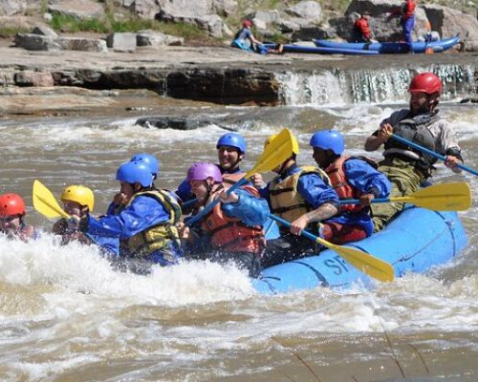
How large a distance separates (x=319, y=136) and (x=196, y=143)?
252 inches

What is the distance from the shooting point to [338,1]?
27016 mm

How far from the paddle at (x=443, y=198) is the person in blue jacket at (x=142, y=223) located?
1026 millimetres

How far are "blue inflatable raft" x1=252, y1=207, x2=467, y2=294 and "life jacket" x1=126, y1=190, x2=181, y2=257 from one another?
1.67ft

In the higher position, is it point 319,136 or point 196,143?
point 319,136

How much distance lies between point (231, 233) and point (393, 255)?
1096 millimetres

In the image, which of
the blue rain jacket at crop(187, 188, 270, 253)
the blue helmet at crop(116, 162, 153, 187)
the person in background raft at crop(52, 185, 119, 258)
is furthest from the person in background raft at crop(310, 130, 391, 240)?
the person in background raft at crop(52, 185, 119, 258)

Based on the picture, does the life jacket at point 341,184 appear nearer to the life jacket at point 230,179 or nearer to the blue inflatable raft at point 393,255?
the blue inflatable raft at point 393,255

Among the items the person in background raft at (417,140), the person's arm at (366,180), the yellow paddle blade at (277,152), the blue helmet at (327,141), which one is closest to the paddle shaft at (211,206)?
the yellow paddle blade at (277,152)

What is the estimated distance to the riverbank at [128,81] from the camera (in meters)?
15.1

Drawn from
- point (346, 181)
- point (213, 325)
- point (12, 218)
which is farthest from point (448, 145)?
point (12, 218)

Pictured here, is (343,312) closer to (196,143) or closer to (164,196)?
(164,196)

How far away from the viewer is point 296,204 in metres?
5.85

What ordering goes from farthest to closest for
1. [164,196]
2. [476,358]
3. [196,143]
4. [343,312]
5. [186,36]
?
1. [186,36]
2. [196,143]
3. [164,196]
4. [343,312]
5. [476,358]

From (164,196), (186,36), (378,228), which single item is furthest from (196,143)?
(186,36)
